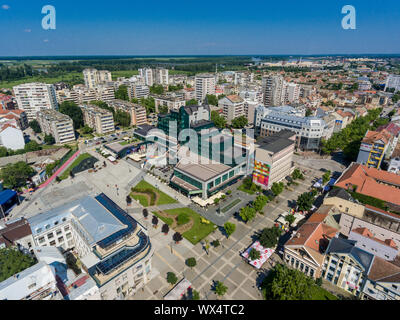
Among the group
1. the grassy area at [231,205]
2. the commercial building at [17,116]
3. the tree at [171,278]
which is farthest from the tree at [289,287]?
the commercial building at [17,116]

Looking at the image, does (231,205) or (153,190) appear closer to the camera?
(231,205)

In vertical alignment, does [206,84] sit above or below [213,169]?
above

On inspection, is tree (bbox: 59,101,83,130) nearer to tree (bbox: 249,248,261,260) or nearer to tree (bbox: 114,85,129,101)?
tree (bbox: 114,85,129,101)

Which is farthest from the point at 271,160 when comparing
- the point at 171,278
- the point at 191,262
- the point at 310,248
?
the point at 171,278

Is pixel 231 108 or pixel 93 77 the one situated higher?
pixel 93 77

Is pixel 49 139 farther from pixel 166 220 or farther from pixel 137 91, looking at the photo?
pixel 166 220

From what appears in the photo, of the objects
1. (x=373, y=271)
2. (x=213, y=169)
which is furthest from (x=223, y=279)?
(x=213, y=169)
